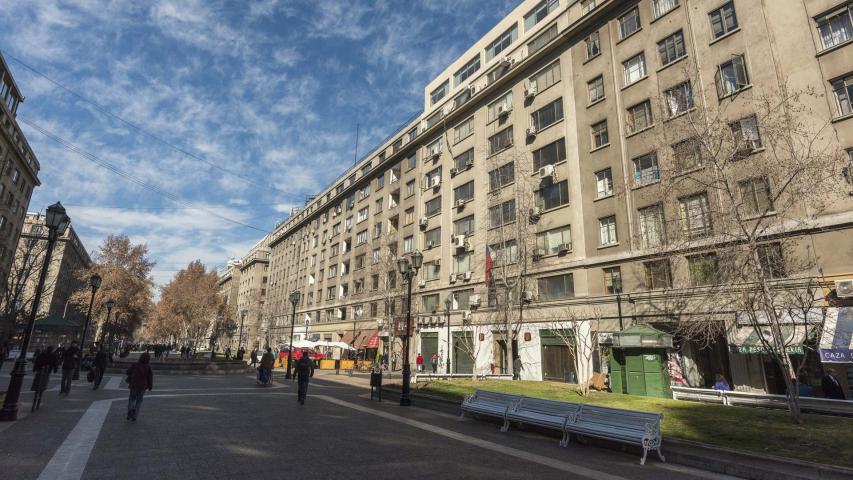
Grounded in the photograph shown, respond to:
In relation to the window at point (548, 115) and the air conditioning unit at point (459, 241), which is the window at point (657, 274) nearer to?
the window at point (548, 115)

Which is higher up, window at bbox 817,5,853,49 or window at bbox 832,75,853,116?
window at bbox 817,5,853,49

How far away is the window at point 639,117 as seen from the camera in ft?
79.0

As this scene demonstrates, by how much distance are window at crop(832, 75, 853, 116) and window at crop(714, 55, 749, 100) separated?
10.7 ft

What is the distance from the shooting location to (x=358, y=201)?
55.4 metres

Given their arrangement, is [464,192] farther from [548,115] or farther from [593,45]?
[593,45]

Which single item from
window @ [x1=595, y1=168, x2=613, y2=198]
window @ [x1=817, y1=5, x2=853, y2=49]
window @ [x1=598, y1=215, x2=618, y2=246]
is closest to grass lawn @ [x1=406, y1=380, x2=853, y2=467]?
window @ [x1=598, y1=215, x2=618, y2=246]

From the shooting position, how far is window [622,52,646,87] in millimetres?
25188

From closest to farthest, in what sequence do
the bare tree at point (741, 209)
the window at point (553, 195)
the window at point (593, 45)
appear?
the bare tree at point (741, 209) < the window at point (553, 195) < the window at point (593, 45)

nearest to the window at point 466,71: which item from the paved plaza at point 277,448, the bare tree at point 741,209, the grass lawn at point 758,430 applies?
the bare tree at point 741,209

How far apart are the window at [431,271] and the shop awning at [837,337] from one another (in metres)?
25.5

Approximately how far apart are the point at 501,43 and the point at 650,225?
73.2 feet

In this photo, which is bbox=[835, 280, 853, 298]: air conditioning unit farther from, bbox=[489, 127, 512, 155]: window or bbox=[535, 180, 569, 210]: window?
bbox=[489, 127, 512, 155]: window

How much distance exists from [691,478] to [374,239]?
43581 millimetres

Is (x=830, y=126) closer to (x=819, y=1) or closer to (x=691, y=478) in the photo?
(x=819, y=1)
